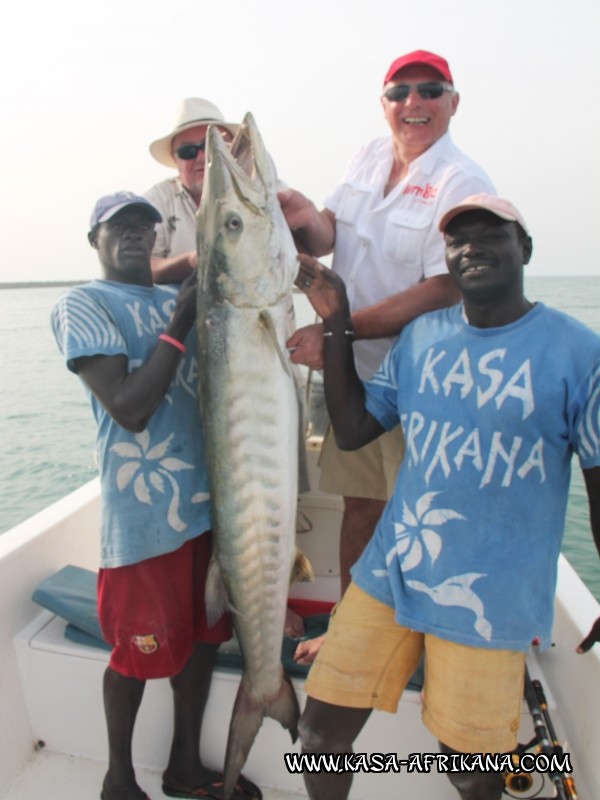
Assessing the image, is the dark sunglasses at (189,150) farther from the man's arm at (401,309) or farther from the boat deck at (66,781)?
the boat deck at (66,781)

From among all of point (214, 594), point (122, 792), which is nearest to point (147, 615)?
point (214, 594)

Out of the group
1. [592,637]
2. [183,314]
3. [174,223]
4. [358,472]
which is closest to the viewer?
[592,637]

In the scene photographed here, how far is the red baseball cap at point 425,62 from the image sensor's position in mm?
2877

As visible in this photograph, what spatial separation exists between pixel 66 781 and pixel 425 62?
3630mm

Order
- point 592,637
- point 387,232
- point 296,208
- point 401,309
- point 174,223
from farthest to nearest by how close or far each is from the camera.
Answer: point 174,223 → point 387,232 → point 296,208 → point 401,309 → point 592,637

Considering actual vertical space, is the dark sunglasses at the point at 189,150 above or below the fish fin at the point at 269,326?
above

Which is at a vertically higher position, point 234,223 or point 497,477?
point 234,223

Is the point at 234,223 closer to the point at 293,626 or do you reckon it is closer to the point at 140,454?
the point at 140,454

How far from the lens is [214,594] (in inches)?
101

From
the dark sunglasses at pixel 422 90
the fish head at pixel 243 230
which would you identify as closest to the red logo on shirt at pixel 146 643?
the fish head at pixel 243 230

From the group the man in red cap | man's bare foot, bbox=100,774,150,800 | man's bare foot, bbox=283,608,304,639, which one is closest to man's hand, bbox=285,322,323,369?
the man in red cap

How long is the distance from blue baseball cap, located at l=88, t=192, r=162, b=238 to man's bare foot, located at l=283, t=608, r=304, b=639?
210 centimetres

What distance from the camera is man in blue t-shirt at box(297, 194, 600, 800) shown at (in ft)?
6.72

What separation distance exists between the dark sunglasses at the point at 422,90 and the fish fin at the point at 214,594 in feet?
7.23
